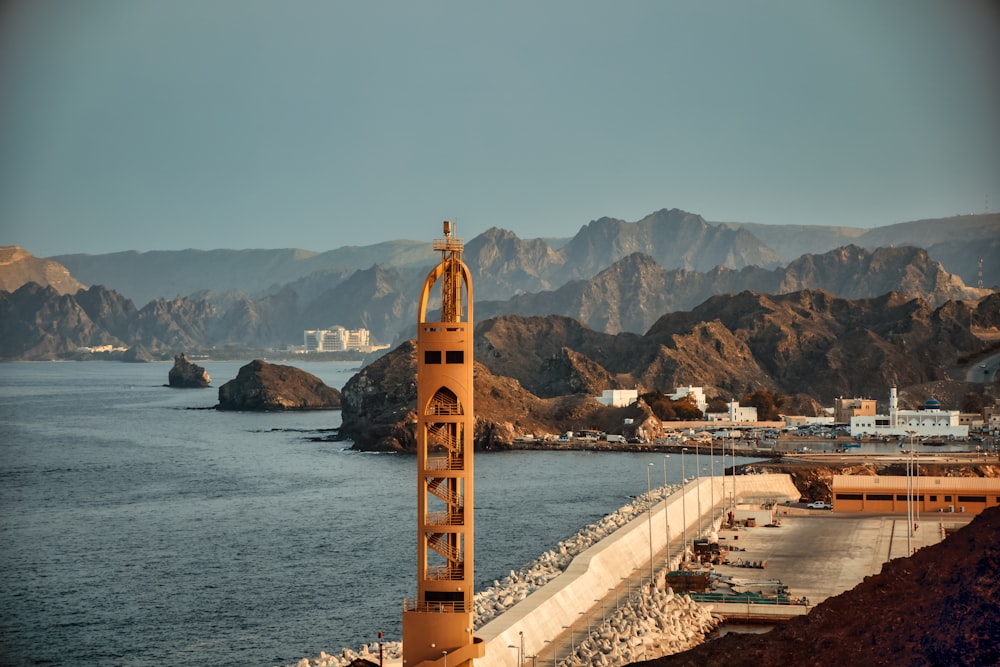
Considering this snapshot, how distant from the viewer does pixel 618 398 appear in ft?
427

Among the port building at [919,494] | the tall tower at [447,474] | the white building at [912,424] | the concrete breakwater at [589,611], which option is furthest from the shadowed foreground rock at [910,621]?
the white building at [912,424]

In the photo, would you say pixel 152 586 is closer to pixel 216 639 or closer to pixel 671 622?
pixel 216 639

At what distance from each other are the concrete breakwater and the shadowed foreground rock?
9.26m

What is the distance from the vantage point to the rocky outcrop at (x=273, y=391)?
165 metres

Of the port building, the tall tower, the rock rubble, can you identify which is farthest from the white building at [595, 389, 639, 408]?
the tall tower

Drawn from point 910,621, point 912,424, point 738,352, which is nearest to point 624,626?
point 910,621

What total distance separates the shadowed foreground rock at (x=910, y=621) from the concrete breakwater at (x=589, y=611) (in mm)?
9263

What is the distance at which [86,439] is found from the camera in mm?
119250

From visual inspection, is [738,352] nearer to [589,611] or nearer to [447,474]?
[589,611]

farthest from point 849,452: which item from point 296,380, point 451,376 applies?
point 296,380

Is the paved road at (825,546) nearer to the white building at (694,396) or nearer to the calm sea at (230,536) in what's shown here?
the calm sea at (230,536)

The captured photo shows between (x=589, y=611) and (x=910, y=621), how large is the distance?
19.7 meters

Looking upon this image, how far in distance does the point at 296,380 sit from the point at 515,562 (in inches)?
4899

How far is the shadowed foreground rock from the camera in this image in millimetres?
18594
